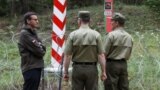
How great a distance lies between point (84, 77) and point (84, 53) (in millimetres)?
395

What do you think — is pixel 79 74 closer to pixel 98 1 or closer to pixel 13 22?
pixel 13 22

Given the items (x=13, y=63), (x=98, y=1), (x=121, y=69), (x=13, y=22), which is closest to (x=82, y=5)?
(x=98, y=1)

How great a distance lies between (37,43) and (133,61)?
8.86 feet

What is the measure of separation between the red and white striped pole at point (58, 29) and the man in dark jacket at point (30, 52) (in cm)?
190

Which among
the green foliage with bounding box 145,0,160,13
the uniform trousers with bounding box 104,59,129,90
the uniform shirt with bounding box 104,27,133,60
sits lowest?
the green foliage with bounding box 145,0,160,13

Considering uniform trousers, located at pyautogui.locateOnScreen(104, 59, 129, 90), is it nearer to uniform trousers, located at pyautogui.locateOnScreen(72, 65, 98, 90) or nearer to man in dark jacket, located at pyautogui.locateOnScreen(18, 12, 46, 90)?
uniform trousers, located at pyautogui.locateOnScreen(72, 65, 98, 90)

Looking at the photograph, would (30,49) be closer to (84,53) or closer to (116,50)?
(84,53)

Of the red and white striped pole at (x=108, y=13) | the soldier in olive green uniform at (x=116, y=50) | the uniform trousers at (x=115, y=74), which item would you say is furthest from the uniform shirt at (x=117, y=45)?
the red and white striped pole at (x=108, y=13)

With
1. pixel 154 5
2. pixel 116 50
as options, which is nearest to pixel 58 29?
pixel 116 50

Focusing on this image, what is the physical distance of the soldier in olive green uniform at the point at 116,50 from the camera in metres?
8.27

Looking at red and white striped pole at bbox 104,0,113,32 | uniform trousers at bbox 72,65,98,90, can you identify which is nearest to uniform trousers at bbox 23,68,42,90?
uniform trousers at bbox 72,65,98,90

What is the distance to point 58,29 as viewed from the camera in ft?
32.7

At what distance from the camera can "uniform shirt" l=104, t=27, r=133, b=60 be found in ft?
27.1

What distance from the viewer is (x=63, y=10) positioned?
9898mm
